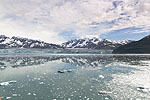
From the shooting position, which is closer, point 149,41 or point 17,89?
point 17,89

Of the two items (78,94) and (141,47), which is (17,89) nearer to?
(78,94)

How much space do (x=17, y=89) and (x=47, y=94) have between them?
13.1 feet

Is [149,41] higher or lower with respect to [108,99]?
higher

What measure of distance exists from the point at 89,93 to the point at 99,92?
1095 millimetres

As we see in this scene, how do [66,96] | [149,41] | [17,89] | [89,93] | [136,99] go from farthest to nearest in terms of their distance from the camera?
1. [149,41]
2. [17,89]
3. [89,93]
4. [66,96]
5. [136,99]

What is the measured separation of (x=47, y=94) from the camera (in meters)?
12.6

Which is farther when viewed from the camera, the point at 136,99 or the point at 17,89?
the point at 17,89

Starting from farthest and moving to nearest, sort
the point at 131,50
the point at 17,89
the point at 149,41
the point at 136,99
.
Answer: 1. the point at 149,41
2. the point at 131,50
3. the point at 17,89
4. the point at 136,99

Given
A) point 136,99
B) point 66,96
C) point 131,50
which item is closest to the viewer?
point 136,99

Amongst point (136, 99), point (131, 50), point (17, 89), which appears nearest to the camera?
point (136, 99)

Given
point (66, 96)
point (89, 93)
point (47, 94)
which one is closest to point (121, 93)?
point (89, 93)

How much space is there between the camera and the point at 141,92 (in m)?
13.2

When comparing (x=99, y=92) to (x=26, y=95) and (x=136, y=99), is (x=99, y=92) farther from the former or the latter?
(x=26, y=95)

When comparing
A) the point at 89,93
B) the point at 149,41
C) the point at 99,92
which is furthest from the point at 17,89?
the point at 149,41
